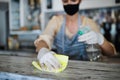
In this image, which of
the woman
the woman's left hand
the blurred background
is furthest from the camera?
the blurred background

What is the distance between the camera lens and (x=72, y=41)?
1435 millimetres

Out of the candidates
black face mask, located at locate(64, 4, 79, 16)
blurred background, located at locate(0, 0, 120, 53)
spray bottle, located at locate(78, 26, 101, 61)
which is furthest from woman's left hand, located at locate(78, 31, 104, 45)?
blurred background, located at locate(0, 0, 120, 53)

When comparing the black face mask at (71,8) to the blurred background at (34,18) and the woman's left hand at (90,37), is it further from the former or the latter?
the blurred background at (34,18)

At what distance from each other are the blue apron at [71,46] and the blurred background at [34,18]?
4.43 ft

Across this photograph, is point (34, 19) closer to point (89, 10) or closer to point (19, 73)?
point (89, 10)

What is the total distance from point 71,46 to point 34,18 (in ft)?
7.03

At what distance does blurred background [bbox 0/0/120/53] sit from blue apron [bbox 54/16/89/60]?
4.43ft

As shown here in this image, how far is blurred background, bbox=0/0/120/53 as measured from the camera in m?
2.78

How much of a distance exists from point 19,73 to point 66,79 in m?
0.17

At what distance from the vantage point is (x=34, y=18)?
350cm

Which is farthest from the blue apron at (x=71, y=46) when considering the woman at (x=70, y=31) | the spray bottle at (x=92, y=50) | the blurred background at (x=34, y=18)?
the blurred background at (x=34, y=18)

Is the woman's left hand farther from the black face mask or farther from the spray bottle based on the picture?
the black face mask

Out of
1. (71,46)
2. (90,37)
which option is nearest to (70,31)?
(71,46)

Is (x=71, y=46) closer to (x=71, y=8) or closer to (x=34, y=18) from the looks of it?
(x=71, y=8)
